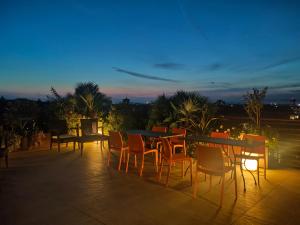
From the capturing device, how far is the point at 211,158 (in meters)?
3.66

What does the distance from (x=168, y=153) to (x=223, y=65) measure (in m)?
10.6

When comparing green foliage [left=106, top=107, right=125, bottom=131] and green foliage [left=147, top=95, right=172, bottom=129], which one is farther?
green foliage [left=106, top=107, right=125, bottom=131]

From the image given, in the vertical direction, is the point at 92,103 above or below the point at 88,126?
above

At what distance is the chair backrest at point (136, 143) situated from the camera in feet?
16.0

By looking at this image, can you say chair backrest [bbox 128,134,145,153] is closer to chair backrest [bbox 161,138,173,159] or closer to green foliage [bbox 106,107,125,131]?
chair backrest [bbox 161,138,173,159]

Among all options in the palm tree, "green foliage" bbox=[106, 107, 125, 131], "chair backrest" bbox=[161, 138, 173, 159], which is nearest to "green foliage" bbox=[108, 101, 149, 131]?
"green foliage" bbox=[106, 107, 125, 131]

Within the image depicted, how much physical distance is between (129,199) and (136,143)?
57.6 inches

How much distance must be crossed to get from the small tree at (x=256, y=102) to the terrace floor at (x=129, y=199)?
59.3 inches

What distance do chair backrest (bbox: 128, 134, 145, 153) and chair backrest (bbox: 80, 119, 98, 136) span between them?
10.7 feet

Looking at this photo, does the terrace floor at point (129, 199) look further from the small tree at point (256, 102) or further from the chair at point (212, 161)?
the small tree at point (256, 102)

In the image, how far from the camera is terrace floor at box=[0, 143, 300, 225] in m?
3.04

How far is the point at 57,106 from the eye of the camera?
29.7ft

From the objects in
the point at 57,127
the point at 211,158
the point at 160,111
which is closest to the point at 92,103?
the point at 57,127

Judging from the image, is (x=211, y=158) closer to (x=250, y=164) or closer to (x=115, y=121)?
(x=250, y=164)
